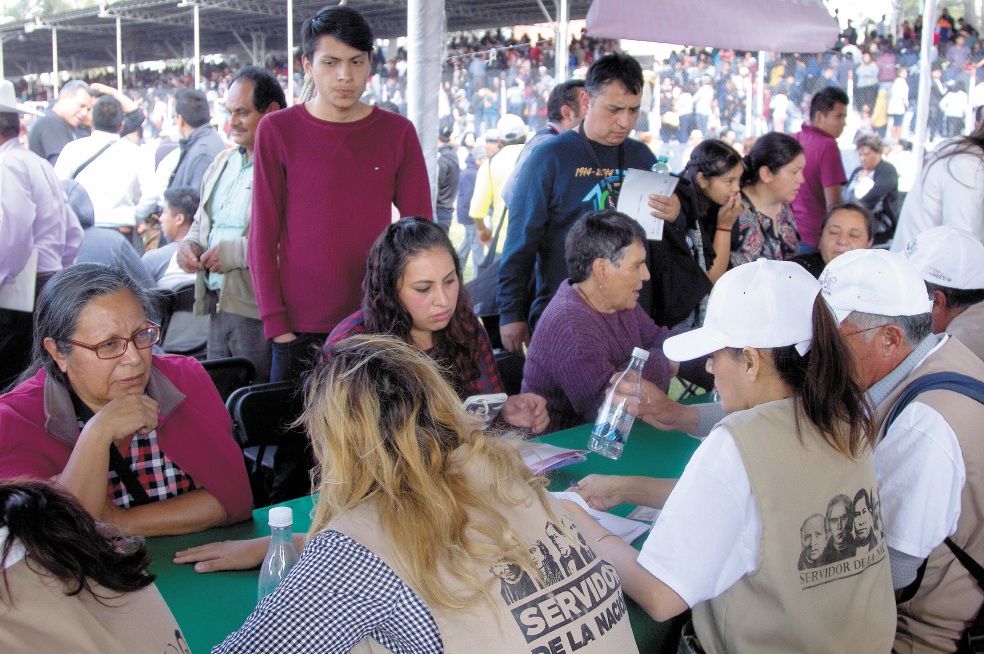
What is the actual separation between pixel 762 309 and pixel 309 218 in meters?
1.93

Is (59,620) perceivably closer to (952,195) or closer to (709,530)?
(709,530)

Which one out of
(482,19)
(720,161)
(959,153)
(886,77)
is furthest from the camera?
(482,19)

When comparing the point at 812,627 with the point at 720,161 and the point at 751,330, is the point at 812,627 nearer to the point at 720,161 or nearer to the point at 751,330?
the point at 751,330

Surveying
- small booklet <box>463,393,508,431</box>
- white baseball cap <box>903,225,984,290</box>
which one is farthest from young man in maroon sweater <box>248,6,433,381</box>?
white baseball cap <box>903,225,984,290</box>

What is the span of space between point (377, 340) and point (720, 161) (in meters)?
3.11

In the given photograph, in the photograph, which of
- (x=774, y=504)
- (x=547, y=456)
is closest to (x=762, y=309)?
(x=774, y=504)

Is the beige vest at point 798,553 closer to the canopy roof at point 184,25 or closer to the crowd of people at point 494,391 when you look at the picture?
the crowd of people at point 494,391

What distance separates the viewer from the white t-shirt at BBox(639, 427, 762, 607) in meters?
1.50

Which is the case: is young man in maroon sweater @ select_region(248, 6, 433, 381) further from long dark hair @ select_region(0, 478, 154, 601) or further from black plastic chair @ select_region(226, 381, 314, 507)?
long dark hair @ select_region(0, 478, 154, 601)

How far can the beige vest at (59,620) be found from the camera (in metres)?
0.91

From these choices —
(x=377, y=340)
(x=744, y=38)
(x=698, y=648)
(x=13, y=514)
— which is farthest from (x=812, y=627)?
Answer: (x=744, y=38)

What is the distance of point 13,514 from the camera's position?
94 cm

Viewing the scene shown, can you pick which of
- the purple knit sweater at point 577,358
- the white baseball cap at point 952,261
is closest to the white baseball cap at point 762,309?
the white baseball cap at point 952,261

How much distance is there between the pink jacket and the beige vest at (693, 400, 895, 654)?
1136 millimetres
